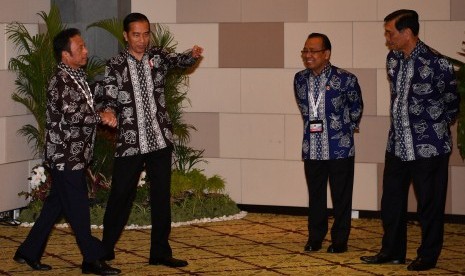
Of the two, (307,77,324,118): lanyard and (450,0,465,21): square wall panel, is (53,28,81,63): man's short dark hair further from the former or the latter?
(450,0,465,21): square wall panel

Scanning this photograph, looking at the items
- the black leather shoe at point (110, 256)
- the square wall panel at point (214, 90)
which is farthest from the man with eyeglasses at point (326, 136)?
the square wall panel at point (214, 90)

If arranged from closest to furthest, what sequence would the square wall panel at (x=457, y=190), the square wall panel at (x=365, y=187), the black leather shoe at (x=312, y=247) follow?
1. the black leather shoe at (x=312, y=247)
2. the square wall panel at (x=457, y=190)
3. the square wall panel at (x=365, y=187)

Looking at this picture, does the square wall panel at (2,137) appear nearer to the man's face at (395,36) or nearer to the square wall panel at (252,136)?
the square wall panel at (252,136)

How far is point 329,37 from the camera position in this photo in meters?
9.09

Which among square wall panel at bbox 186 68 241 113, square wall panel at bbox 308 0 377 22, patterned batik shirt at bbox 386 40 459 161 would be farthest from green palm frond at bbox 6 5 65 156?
patterned batik shirt at bbox 386 40 459 161

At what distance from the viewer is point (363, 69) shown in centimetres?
905

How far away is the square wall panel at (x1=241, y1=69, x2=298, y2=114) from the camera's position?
30.5 feet

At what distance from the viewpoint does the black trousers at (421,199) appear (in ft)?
21.8

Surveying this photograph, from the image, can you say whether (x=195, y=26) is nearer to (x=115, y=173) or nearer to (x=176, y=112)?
(x=176, y=112)

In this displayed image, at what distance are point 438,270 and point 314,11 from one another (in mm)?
3236

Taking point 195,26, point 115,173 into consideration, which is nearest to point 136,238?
point 115,173

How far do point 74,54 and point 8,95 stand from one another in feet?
8.70

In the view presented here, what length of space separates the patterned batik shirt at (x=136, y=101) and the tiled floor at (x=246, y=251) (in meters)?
0.86

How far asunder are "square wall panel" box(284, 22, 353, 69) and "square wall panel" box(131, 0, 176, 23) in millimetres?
1099
